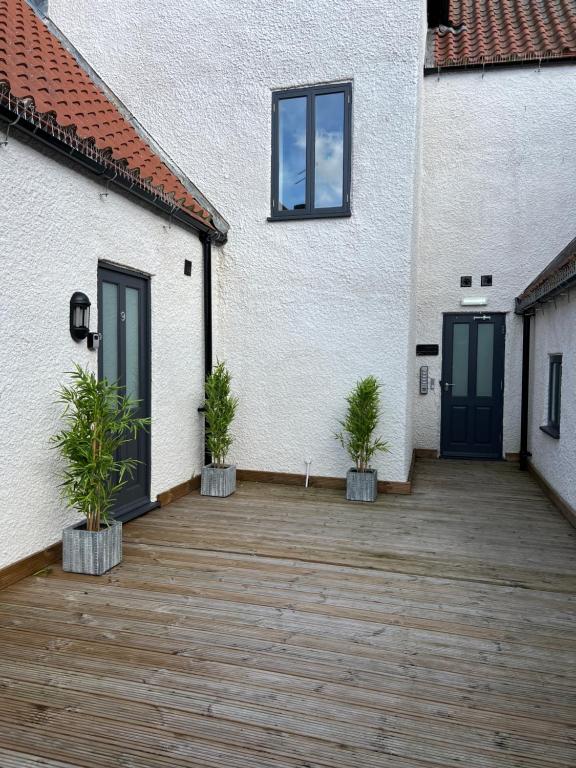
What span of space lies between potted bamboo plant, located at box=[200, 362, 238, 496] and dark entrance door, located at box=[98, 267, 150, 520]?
0.81 m

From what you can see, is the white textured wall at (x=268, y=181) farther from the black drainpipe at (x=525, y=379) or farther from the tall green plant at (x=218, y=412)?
the black drainpipe at (x=525, y=379)

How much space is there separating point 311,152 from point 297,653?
5276 mm

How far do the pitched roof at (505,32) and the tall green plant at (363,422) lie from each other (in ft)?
18.2

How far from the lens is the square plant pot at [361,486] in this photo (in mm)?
5742

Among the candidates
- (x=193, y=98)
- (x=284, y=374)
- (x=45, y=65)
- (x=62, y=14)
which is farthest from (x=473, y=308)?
(x=62, y=14)

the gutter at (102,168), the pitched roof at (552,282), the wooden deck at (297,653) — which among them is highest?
the gutter at (102,168)

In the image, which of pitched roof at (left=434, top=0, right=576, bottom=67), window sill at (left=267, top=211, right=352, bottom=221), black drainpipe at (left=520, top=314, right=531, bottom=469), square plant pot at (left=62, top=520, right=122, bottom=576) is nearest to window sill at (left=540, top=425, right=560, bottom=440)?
black drainpipe at (left=520, top=314, right=531, bottom=469)

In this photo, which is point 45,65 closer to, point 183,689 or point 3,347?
point 3,347

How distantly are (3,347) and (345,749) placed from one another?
2.86 meters

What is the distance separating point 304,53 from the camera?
6.02 metres

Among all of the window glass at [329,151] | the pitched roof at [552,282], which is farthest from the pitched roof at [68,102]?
the pitched roof at [552,282]

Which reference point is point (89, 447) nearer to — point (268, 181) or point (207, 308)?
point (207, 308)

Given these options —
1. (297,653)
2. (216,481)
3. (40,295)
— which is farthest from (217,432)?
(297,653)

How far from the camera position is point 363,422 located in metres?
5.71
